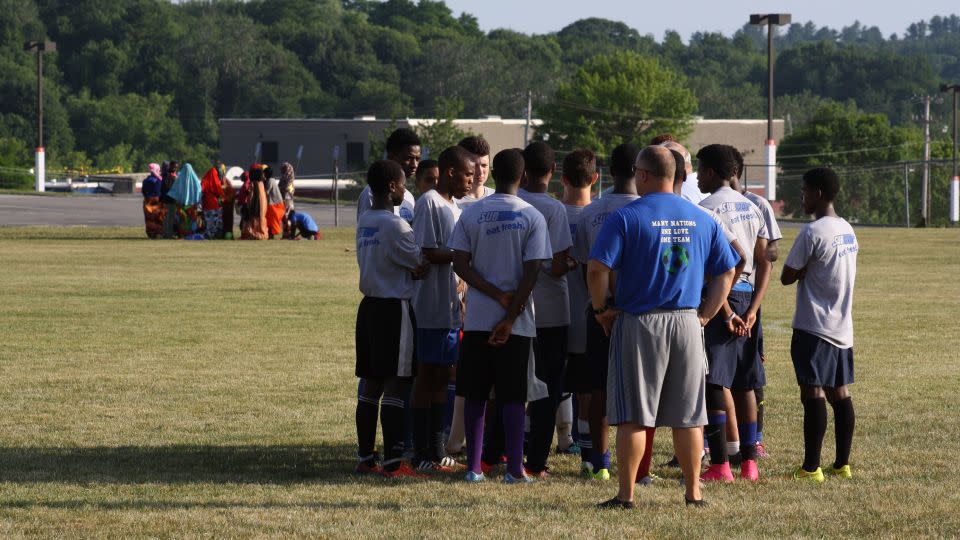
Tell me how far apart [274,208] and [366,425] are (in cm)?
2515

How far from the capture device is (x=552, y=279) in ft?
27.6

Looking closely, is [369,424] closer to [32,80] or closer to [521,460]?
[521,460]

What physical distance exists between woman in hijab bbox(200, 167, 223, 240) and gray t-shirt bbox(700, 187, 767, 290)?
2487 cm

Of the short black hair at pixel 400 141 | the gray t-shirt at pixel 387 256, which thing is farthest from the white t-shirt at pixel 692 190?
the gray t-shirt at pixel 387 256

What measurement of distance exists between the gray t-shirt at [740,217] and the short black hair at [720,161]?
0.10 metres

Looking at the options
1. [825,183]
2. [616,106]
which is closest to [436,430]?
[825,183]

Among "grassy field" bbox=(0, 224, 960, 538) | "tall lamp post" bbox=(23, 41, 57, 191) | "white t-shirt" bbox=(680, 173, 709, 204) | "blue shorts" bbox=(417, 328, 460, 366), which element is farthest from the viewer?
"tall lamp post" bbox=(23, 41, 57, 191)

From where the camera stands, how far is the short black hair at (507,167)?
26.6 ft

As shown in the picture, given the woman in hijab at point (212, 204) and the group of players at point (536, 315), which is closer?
the group of players at point (536, 315)

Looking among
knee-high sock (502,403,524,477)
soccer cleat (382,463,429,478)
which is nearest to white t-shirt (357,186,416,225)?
knee-high sock (502,403,524,477)

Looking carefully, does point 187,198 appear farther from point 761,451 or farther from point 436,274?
point 761,451

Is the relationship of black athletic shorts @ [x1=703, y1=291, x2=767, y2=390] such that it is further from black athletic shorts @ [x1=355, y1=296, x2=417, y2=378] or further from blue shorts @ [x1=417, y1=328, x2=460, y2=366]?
black athletic shorts @ [x1=355, y1=296, x2=417, y2=378]

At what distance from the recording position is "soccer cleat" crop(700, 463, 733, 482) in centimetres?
827

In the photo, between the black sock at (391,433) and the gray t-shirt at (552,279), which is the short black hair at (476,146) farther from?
the black sock at (391,433)
